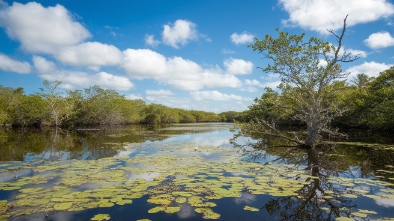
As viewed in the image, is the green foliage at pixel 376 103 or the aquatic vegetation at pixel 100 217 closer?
the aquatic vegetation at pixel 100 217

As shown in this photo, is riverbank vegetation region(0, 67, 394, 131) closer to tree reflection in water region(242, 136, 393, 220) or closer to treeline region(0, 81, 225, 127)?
treeline region(0, 81, 225, 127)

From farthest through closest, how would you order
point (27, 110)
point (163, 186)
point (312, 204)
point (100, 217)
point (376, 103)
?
point (27, 110) < point (376, 103) < point (163, 186) < point (312, 204) < point (100, 217)

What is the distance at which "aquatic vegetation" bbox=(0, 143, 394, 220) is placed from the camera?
223 inches

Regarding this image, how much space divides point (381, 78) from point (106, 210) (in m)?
31.4

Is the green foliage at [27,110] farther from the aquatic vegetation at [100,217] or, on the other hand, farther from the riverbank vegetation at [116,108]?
the aquatic vegetation at [100,217]

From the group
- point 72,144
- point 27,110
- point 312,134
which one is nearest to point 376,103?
point 312,134

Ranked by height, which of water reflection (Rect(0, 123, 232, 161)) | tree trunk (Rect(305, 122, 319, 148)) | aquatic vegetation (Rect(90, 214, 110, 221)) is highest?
tree trunk (Rect(305, 122, 319, 148))

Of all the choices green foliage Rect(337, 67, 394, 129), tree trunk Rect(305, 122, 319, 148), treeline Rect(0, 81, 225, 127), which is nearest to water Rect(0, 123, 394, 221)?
tree trunk Rect(305, 122, 319, 148)

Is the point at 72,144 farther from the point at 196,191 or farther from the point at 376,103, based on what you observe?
the point at 376,103

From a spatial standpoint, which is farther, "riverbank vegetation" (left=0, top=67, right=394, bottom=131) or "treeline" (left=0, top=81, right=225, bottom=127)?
"treeline" (left=0, top=81, right=225, bottom=127)

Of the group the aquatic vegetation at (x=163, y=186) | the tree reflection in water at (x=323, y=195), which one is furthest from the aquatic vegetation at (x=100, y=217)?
the tree reflection in water at (x=323, y=195)

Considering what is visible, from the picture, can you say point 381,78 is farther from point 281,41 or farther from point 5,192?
point 5,192

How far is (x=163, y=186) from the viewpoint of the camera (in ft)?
23.7

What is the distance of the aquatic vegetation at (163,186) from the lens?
5676 millimetres
